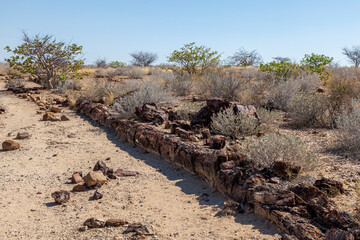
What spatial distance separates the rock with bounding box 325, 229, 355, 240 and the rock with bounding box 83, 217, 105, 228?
2.28 meters

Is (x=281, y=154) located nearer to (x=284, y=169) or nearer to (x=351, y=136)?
(x=284, y=169)

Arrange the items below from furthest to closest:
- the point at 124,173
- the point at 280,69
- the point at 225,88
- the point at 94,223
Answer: the point at 280,69 < the point at 225,88 < the point at 124,173 < the point at 94,223

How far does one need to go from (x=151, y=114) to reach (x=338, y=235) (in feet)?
19.7

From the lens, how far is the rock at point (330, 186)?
3846mm

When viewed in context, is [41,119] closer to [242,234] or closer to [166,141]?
[166,141]

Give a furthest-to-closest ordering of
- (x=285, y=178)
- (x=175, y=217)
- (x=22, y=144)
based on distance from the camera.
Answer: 1. (x=22, y=144)
2. (x=285, y=178)
3. (x=175, y=217)

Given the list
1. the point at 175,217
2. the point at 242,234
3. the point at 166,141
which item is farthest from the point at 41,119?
the point at 242,234

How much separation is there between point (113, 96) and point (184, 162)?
6.61 metres

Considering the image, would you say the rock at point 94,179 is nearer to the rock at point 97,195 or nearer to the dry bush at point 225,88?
the rock at point 97,195

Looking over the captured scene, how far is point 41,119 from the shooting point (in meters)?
10.2

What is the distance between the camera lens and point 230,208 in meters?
3.99

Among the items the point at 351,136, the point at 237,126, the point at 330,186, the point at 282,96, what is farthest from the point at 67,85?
the point at 330,186

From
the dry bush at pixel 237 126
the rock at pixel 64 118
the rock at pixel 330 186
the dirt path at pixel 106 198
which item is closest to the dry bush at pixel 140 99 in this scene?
the dirt path at pixel 106 198

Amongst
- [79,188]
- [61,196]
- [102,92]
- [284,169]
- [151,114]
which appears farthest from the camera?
[102,92]
